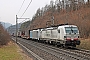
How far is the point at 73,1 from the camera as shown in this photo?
11012cm

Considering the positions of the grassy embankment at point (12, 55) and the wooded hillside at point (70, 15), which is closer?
the grassy embankment at point (12, 55)

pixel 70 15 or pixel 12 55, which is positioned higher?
pixel 70 15

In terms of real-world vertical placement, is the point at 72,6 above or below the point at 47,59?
above

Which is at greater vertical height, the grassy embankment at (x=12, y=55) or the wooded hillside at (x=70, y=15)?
the wooded hillside at (x=70, y=15)

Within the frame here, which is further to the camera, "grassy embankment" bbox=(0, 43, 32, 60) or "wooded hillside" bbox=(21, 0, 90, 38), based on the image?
"wooded hillside" bbox=(21, 0, 90, 38)

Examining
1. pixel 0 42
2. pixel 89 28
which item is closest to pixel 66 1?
pixel 89 28

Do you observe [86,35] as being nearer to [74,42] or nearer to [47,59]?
[74,42]

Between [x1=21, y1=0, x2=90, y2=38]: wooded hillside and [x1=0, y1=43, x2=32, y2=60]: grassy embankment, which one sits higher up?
[x1=21, y1=0, x2=90, y2=38]: wooded hillside

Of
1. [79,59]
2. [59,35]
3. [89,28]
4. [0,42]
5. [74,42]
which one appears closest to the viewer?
[79,59]

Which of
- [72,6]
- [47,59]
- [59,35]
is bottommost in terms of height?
[47,59]

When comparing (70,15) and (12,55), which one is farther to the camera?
(70,15)

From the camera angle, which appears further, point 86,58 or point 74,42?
point 74,42

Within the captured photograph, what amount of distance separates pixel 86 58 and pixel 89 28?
32946 mm

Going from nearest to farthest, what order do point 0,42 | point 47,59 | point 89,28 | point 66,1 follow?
point 47,59 < point 0,42 < point 89,28 < point 66,1
